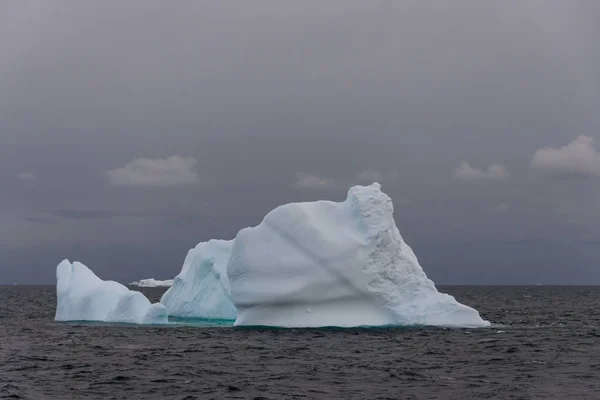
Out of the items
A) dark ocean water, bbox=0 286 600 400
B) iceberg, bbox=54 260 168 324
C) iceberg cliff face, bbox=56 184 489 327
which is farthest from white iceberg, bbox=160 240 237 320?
dark ocean water, bbox=0 286 600 400

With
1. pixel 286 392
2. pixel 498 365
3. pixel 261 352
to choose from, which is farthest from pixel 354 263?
pixel 286 392

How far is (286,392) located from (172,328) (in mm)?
15600

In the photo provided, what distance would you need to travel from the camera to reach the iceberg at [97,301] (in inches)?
1324

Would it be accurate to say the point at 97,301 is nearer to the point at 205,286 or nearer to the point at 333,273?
the point at 205,286

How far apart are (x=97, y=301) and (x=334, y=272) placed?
1224cm

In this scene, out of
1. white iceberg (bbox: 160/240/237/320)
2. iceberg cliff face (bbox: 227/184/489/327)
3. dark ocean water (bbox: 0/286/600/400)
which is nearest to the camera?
dark ocean water (bbox: 0/286/600/400)

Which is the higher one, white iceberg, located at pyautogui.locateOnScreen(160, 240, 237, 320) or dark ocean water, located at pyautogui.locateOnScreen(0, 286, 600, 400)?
white iceberg, located at pyautogui.locateOnScreen(160, 240, 237, 320)

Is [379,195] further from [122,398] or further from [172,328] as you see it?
[122,398]

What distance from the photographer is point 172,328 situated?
1240 inches

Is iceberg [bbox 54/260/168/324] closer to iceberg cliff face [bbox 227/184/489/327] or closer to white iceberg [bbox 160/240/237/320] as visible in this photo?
white iceberg [bbox 160/240/237/320]

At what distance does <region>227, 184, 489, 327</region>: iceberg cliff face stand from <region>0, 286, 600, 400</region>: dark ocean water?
0.66 metres

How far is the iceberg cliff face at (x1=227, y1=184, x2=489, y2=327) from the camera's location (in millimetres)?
28797

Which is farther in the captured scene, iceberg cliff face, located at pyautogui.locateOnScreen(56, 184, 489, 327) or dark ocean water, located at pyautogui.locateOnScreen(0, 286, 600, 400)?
iceberg cliff face, located at pyautogui.locateOnScreen(56, 184, 489, 327)

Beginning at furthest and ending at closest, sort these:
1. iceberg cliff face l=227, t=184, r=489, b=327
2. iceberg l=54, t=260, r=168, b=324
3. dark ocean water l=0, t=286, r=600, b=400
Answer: iceberg l=54, t=260, r=168, b=324 → iceberg cliff face l=227, t=184, r=489, b=327 → dark ocean water l=0, t=286, r=600, b=400
